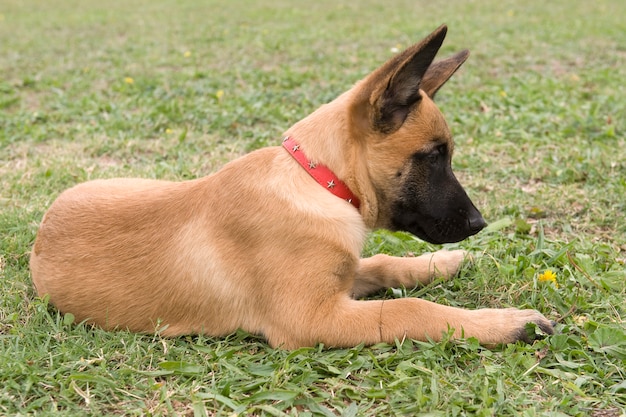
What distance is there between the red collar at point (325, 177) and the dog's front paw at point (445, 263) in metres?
0.77

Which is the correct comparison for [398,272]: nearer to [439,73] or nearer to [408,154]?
[408,154]

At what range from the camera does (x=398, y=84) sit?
9.86ft

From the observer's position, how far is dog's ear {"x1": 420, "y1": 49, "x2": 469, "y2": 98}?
354 centimetres

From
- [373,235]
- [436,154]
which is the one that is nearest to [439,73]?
[436,154]

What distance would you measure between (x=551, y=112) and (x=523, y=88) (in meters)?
1.13

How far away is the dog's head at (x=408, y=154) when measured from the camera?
3.04 m

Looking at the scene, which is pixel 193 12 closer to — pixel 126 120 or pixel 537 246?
pixel 126 120

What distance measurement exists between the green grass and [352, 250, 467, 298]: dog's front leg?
10 cm

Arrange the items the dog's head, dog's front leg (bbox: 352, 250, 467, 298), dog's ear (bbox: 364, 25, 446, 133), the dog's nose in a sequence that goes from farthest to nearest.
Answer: dog's front leg (bbox: 352, 250, 467, 298) → the dog's nose → the dog's head → dog's ear (bbox: 364, 25, 446, 133)

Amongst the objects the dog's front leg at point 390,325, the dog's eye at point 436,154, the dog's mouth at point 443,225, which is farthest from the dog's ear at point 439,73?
the dog's front leg at point 390,325

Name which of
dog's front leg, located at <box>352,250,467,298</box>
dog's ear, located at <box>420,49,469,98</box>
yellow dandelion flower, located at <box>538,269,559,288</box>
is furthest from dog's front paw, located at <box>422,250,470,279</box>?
dog's ear, located at <box>420,49,469,98</box>

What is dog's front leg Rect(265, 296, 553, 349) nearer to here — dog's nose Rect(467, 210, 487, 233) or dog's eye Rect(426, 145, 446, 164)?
dog's nose Rect(467, 210, 487, 233)

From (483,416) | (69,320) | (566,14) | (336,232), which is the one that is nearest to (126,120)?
(69,320)

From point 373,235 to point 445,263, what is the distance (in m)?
0.70
